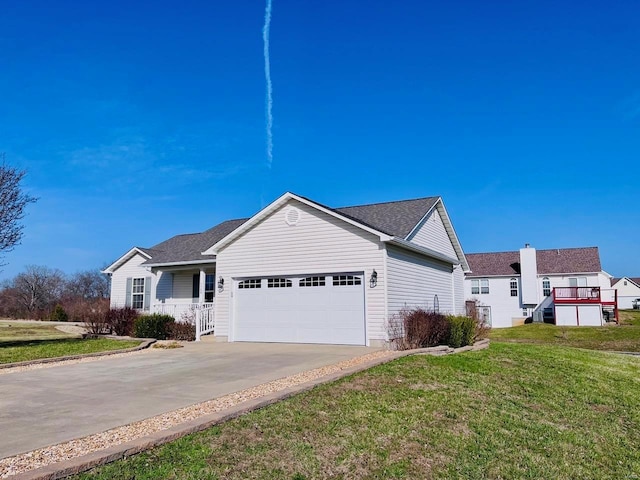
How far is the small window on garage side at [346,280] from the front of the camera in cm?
1516

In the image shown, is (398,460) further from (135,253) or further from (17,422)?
(135,253)

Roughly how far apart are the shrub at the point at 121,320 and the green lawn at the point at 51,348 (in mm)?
1278

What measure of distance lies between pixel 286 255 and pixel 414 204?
6634 mm

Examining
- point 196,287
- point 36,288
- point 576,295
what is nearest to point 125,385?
point 196,287

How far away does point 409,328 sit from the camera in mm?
13672

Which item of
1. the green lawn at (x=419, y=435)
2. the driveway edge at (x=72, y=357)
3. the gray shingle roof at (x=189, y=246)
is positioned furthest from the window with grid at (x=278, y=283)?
the green lawn at (x=419, y=435)

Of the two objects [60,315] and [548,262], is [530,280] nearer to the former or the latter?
[548,262]

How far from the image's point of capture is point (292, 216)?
16406 mm

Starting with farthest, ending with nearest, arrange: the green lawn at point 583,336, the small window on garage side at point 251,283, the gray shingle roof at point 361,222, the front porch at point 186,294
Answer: the green lawn at point 583,336 → the front porch at point 186,294 → the gray shingle roof at point 361,222 → the small window on garage side at point 251,283

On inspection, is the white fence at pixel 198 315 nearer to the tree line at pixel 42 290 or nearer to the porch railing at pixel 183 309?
the porch railing at pixel 183 309

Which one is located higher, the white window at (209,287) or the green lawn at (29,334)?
the white window at (209,287)

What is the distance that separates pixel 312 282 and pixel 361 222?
107 inches

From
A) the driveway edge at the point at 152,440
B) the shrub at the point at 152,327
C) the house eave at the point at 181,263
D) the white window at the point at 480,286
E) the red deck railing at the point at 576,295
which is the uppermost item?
the house eave at the point at 181,263

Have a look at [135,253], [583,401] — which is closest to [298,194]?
[583,401]
